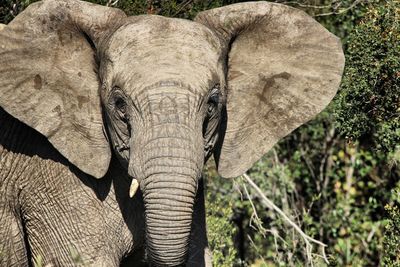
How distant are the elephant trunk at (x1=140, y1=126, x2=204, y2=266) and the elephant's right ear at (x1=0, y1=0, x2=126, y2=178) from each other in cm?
66

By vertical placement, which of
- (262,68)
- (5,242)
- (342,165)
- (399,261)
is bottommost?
(342,165)

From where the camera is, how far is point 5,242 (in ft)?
23.4

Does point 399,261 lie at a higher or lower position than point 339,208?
higher

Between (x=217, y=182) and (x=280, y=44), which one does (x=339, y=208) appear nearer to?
(x=217, y=182)

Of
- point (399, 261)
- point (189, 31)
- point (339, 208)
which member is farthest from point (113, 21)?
point (339, 208)

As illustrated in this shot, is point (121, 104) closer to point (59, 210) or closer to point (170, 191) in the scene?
point (170, 191)

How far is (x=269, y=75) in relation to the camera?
725cm

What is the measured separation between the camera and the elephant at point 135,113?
6328mm

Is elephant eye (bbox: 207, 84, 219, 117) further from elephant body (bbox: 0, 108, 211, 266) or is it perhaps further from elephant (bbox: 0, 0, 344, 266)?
elephant body (bbox: 0, 108, 211, 266)

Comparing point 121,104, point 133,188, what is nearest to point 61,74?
point 121,104

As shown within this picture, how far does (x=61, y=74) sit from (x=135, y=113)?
2.22ft

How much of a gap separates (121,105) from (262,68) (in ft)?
3.15

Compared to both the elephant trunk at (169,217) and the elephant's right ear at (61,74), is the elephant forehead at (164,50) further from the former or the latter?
the elephant trunk at (169,217)

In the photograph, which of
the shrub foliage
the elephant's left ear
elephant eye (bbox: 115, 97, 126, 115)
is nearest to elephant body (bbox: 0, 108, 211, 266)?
the elephant's left ear
